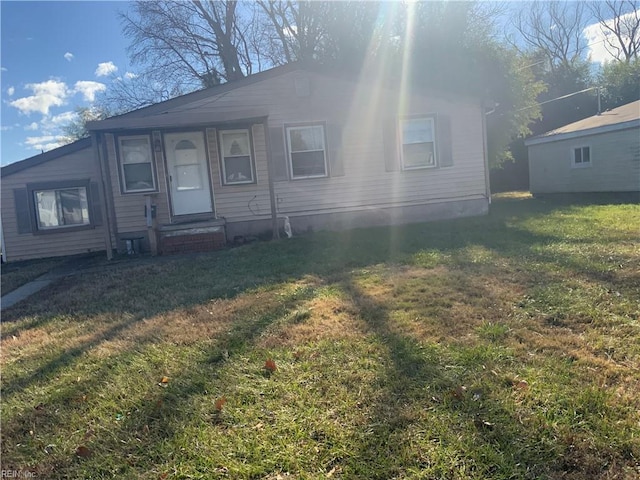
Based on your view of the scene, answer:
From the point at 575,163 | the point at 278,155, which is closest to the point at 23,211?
the point at 278,155

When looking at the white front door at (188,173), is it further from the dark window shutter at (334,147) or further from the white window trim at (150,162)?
the dark window shutter at (334,147)

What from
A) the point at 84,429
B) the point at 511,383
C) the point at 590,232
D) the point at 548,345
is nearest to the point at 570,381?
the point at 511,383

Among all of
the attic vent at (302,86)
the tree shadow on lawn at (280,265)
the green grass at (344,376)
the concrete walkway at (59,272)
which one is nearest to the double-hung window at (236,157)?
the attic vent at (302,86)

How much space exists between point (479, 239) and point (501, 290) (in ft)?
10.7

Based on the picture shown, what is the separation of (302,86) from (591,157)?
1099 cm

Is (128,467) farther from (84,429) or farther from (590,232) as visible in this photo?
(590,232)

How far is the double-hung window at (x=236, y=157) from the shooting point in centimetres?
1006

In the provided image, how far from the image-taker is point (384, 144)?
34.0 ft

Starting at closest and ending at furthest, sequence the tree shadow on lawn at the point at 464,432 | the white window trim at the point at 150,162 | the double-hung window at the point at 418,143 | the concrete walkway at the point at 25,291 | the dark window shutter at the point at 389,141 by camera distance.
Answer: the tree shadow on lawn at the point at 464,432, the concrete walkway at the point at 25,291, the white window trim at the point at 150,162, the dark window shutter at the point at 389,141, the double-hung window at the point at 418,143

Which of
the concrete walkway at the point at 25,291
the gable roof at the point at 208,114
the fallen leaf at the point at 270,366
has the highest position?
the gable roof at the point at 208,114

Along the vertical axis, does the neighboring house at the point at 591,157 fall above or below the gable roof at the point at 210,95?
below

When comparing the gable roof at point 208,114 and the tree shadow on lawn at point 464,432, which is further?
the gable roof at point 208,114

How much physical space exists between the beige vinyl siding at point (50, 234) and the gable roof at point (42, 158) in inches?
3.0

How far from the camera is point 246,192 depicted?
10156 millimetres
